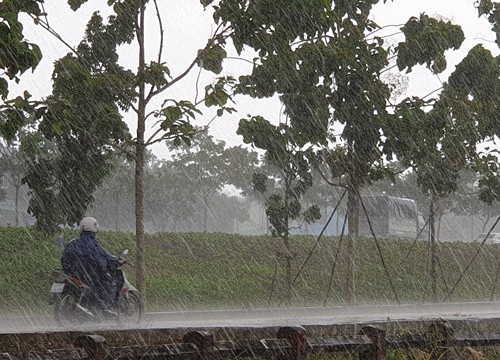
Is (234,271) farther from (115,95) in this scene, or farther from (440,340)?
(440,340)

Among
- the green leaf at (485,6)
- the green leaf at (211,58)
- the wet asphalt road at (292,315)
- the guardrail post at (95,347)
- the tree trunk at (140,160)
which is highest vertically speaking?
the green leaf at (485,6)

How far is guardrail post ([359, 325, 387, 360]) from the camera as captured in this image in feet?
19.7

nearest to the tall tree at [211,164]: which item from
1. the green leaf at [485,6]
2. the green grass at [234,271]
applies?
the green grass at [234,271]

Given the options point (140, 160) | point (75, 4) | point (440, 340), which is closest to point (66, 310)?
point (140, 160)

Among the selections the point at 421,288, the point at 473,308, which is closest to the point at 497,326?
the point at 473,308

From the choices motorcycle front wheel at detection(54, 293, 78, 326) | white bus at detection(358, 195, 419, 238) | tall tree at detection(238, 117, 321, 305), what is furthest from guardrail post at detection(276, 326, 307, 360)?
white bus at detection(358, 195, 419, 238)

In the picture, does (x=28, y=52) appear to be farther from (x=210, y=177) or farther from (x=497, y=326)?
(x=210, y=177)

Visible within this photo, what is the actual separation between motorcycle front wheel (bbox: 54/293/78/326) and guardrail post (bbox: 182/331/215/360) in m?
7.43

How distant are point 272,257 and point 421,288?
4.58m

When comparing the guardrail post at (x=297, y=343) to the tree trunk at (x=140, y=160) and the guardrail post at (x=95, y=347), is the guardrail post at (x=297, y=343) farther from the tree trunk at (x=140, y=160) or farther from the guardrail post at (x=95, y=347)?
the tree trunk at (x=140, y=160)

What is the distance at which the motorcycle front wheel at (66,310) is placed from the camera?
1239 cm

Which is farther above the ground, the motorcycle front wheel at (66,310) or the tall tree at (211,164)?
the tall tree at (211,164)

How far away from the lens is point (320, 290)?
84.7 ft

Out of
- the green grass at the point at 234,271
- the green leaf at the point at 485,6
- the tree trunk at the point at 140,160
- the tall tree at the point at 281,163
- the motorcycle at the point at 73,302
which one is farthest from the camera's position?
the green leaf at the point at 485,6
